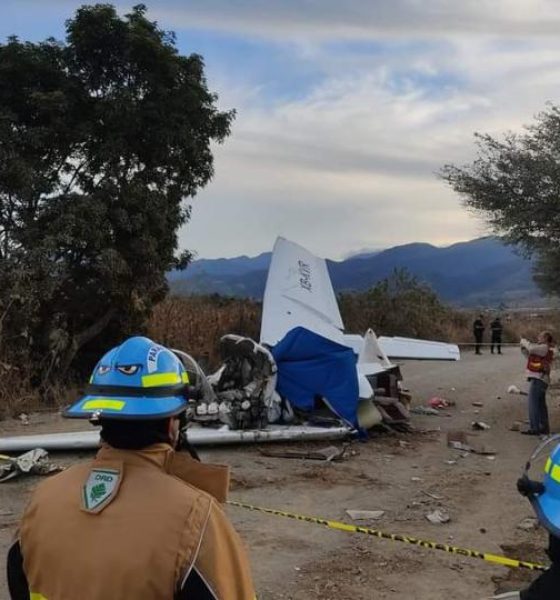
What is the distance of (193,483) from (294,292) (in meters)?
12.2

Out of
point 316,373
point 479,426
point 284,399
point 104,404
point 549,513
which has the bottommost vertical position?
point 479,426

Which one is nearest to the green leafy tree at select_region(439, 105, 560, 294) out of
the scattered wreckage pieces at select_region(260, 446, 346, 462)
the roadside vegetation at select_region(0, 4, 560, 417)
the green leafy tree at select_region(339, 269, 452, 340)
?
the roadside vegetation at select_region(0, 4, 560, 417)

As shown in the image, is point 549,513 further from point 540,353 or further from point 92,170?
point 92,170

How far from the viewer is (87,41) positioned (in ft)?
48.9

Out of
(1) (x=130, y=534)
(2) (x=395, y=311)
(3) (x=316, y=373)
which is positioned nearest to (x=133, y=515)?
(1) (x=130, y=534)

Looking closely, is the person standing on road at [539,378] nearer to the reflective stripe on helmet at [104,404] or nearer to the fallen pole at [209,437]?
the fallen pole at [209,437]

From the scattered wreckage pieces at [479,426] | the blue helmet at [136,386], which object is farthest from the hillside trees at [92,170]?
the blue helmet at [136,386]

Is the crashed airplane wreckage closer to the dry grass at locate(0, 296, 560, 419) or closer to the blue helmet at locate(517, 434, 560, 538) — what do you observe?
the dry grass at locate(0, 296, 560, 419)

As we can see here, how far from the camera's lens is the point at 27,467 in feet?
26.6

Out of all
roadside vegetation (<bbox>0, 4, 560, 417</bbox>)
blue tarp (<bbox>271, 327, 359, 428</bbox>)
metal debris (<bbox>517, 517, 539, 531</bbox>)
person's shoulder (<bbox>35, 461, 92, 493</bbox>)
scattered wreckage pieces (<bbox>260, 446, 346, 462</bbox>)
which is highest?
roadside vegetation (<bbox>0, 4, 560, 417</bbox>)

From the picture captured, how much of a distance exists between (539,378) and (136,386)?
34.1 ft

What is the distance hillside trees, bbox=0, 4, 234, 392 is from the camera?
13922 mm

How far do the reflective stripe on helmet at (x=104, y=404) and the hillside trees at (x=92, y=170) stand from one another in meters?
12.2

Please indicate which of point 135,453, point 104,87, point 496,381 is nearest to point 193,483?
point 135,453
